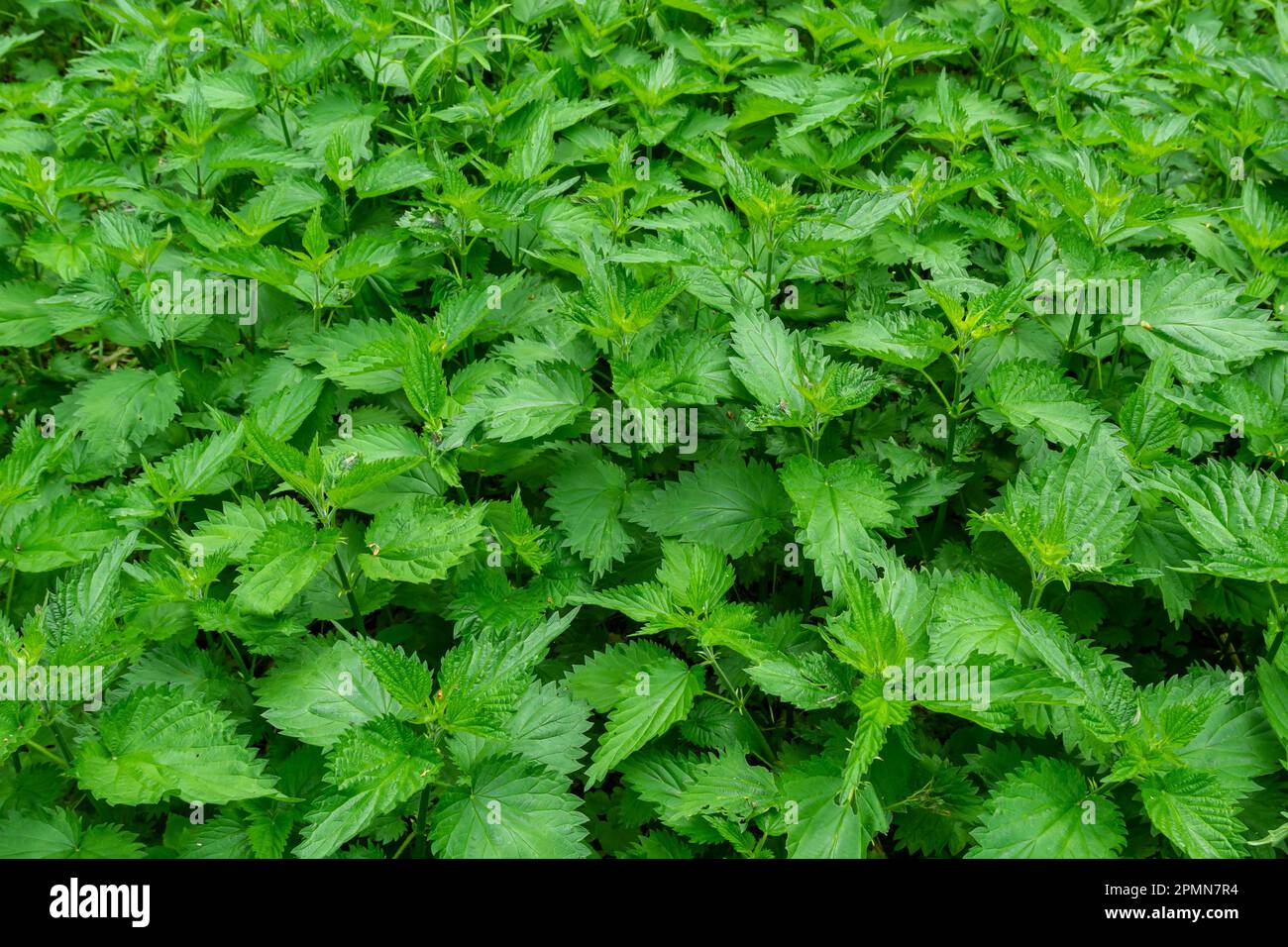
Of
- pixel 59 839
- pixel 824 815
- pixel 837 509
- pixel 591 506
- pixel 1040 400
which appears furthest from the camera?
pixel 591 506

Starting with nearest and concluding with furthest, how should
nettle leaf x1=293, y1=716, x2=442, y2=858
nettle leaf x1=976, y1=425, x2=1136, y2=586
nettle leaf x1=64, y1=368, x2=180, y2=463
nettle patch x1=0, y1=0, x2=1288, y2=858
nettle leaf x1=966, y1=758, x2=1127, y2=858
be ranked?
nettle leaf x1=293, y1=716, x2=442, y2=858, nettle leaf x1=966, y1=758, x2=1127, y2=858, nettle patch x1=0, y1=0, x2=1288, y2=858, nettle leaf x1=976, y1=425, x2=1136, y2=586, nettle leaf x1=64, y1=368, x2=180, y2=463

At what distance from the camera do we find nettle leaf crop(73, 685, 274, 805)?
2.04 m

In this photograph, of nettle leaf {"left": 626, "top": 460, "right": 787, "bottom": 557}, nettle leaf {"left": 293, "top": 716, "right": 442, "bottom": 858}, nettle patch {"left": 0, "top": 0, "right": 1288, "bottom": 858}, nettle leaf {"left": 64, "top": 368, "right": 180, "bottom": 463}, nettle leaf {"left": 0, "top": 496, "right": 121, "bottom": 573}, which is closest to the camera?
nettle leaf {"left": 293, "top": 716, "right": 442, "bottom": 858}

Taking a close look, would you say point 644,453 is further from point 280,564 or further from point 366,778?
point 366,778

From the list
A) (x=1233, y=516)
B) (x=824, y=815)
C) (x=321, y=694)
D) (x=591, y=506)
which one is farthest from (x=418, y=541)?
(x=1233, y=516)

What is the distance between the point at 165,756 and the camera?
83.4 inches

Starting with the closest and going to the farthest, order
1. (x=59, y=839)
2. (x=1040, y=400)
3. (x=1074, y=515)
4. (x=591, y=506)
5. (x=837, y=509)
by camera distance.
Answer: (x=59, y=839), (x=1074, y=515), (x=837, y=509), (x=1040, y=400), (x=591, y=506)

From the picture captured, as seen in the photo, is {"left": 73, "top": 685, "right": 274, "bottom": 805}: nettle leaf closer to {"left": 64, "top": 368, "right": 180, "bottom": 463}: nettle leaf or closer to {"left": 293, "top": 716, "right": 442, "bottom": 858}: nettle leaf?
{"left": 293, "top": 716, "right": 442, "bottom": 858}: nettle leaf

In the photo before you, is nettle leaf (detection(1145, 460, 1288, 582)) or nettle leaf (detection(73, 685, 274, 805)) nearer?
nettle leaf (detection(73, 685, 274, 805))

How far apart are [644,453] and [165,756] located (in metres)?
1.55

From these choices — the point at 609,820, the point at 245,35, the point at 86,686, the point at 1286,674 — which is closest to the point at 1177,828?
the point at 1286,674

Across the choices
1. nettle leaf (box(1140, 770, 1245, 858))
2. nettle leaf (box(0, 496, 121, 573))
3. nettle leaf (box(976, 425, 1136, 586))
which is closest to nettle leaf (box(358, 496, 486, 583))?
nettle leaf (box(0, 496, 121, 573))

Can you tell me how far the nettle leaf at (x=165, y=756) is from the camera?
6.70 ft

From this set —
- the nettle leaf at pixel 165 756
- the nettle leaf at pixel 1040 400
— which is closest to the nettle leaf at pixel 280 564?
the nettle leaf at pixel 165 756
